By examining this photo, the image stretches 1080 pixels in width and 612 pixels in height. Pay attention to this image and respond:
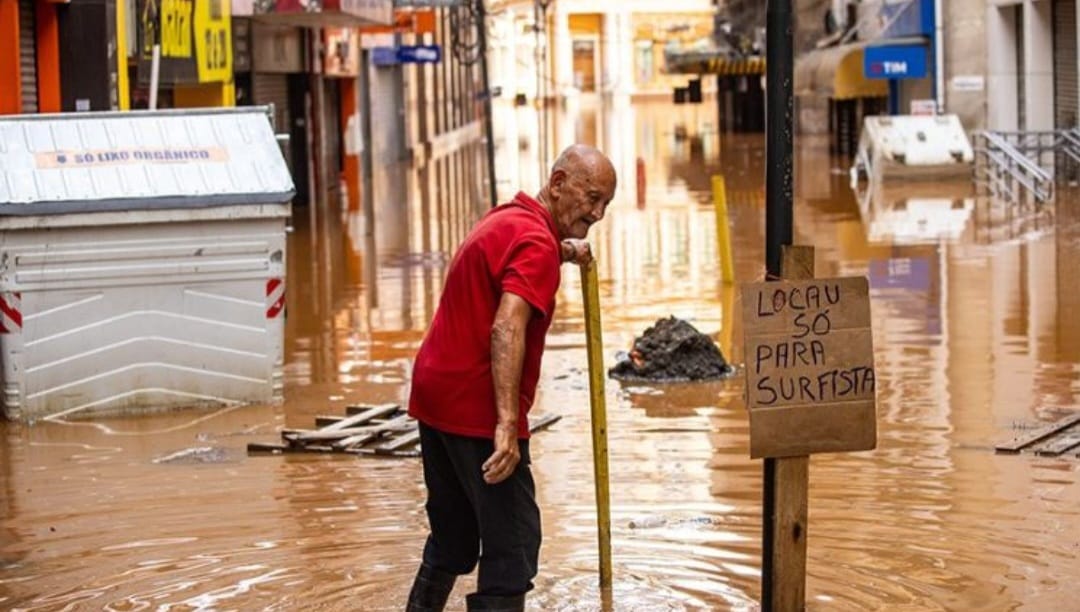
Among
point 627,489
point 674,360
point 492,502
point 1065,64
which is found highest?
point 1065,64

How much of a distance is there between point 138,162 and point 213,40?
1587cm

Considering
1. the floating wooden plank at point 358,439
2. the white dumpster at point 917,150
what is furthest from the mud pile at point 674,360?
the white dumpster at point 917,150

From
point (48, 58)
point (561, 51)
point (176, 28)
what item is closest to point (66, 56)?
point (48, 58)

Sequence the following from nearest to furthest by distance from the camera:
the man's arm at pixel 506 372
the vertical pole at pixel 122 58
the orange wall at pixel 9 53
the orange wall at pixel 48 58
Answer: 1. the man's arm at pixel 506 372
2. the orange wall at pixel 9 53
3. the orange wall at pixel 48 58
4. the vertical pole at pixel 122 58

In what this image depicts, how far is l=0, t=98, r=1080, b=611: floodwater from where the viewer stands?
8.15 metres

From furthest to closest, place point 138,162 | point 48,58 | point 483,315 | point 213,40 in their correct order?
point 213,40, point 48,58, point 138,162, point 483,315

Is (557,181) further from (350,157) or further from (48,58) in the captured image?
(350,157)

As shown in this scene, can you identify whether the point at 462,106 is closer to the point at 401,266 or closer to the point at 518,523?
the point at 401,266

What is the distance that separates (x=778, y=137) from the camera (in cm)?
683

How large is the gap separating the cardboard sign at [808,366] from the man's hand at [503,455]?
2.76 ft

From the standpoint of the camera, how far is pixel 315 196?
124 feet

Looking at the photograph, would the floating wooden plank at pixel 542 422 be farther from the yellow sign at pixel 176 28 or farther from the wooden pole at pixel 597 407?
the yellow sign at pixel 176 28

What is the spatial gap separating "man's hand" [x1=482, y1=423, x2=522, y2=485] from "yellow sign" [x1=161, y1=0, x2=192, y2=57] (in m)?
19.7

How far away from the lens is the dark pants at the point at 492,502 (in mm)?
6586
